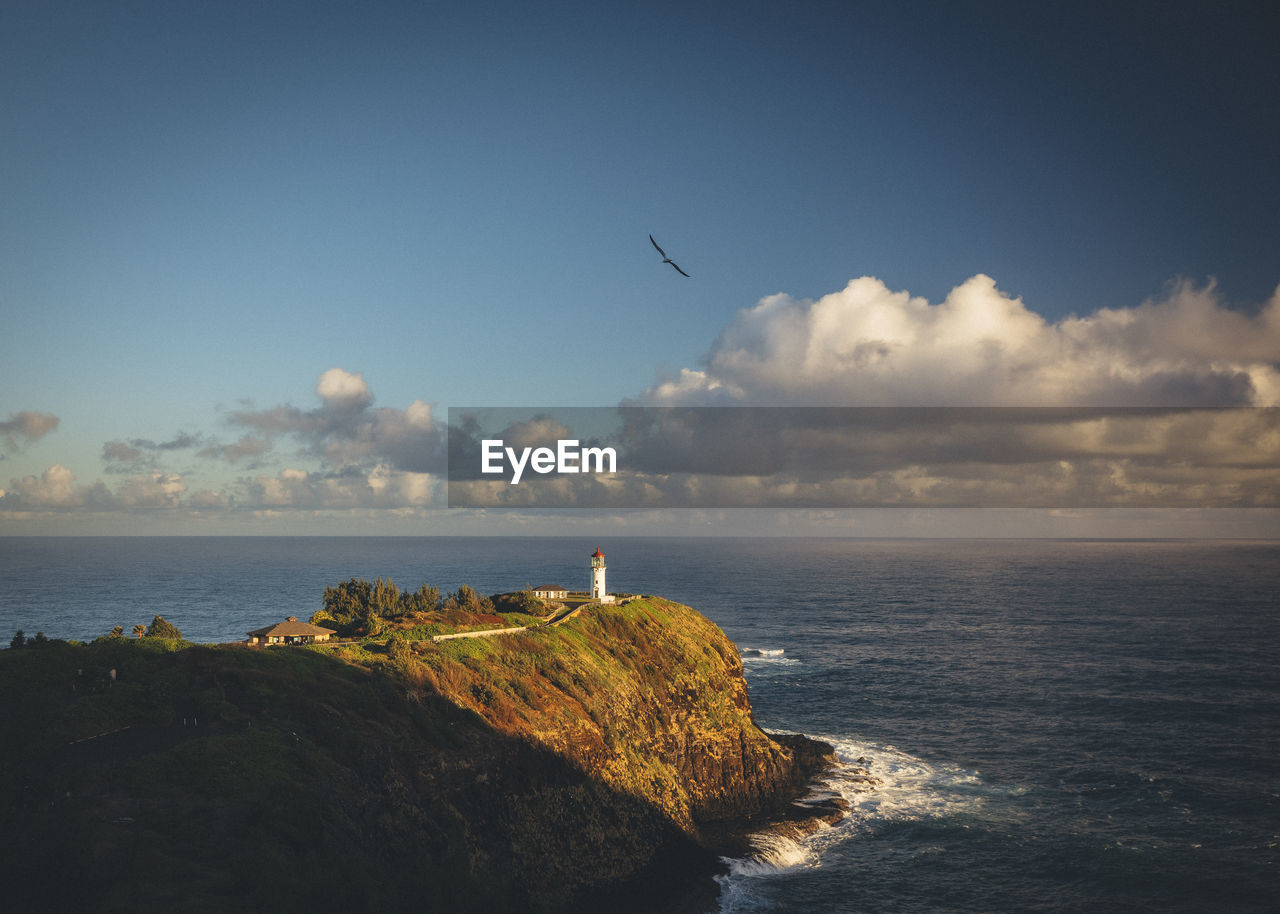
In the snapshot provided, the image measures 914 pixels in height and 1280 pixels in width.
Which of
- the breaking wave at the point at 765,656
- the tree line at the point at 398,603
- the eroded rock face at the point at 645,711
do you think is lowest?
the breaking wave at the point at 765,656

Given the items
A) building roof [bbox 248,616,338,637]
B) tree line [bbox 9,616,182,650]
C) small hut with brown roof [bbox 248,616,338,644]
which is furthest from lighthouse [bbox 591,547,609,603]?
tree line [bbox 9,616,182,650]

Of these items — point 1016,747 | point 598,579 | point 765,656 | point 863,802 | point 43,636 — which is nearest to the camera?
point 43,636

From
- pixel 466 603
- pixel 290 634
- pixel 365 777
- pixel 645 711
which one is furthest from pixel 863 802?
pixel 290 634

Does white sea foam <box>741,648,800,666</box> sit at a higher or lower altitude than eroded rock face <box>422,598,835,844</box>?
lower

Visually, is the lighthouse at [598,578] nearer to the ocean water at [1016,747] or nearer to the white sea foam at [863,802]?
the ocean water at [1016,747]

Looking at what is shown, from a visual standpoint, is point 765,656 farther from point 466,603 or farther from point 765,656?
point 466,603

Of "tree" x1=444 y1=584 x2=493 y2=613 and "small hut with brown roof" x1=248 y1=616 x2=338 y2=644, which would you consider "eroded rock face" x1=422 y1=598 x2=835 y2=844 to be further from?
"small hut with brown roof" x1=248 y1=616 x2=338 y2=644

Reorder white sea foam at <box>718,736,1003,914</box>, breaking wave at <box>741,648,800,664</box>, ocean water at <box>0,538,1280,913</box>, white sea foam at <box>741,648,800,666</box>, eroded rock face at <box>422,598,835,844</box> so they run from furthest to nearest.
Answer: breaking wave at <box>741,648,800,664</box>
white sea foam at <box>741,648,800,666</box>
eroded rock face at <box>422,598,835,844</box>
white sea foam at <box>718,736,1003,914</box>
ocean water at <box>0,538,1280,913</box>

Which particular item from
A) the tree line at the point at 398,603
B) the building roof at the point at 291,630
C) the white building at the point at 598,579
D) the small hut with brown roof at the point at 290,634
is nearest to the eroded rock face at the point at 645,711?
the tree line at the point at 398,603

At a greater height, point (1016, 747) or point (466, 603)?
point (466, 603)
